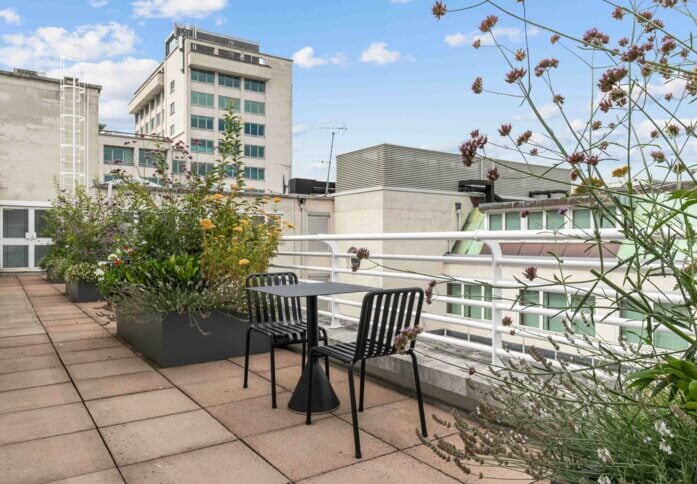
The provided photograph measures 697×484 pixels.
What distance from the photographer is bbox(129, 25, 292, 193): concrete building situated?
46062 mm

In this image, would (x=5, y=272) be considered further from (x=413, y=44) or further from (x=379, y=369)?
(x=413, y=44)

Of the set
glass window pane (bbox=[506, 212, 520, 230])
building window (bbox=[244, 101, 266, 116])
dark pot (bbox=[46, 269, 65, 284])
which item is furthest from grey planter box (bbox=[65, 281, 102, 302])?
building window (bbox=[244, 101, 266, 116])

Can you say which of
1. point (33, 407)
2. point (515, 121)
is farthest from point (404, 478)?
point (33, 407)

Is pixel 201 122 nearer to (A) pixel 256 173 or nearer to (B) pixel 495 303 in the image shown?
(A) pixel 256 173

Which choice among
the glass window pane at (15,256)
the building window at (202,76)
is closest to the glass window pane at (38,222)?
the glass window pane at (15,256)

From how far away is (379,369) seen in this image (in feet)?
12.1

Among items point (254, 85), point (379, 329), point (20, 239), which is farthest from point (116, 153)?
point (379, 329)

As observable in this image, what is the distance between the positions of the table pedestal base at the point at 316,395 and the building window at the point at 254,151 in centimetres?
4572

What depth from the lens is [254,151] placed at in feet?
156

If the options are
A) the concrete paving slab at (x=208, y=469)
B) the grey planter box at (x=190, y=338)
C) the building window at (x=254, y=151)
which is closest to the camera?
the concrete paving slab at (x=208, y=469)

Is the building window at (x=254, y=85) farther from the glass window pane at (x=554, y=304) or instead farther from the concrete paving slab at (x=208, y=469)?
the concrete paving slab at (x=208, y=469)

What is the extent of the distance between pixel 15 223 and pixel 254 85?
3585cm

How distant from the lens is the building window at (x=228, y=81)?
47.4 metres

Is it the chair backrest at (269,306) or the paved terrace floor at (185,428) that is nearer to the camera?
the paved terrace floor at (185,428)
